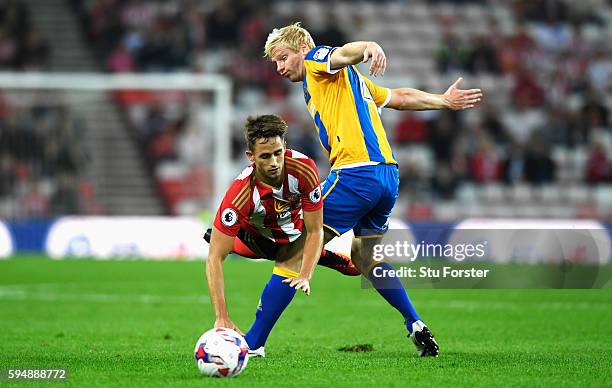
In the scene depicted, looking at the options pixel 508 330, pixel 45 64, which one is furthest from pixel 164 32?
pixel 508 330

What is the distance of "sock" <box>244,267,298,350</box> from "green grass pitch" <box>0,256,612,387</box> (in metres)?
0.17

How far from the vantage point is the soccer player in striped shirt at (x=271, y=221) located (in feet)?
21.8

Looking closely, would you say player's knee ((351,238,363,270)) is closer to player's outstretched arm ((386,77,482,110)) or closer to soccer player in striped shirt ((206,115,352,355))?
soccer player in striped shirt ((206,115,352,355))

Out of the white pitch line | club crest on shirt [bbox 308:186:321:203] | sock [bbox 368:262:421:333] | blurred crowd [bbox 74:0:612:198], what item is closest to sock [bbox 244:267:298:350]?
club crest on shirt [bbox 308:186:321:203]

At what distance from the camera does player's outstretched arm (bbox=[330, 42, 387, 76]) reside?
21.6 ft

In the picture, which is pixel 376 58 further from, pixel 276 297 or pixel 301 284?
pixel 276 297

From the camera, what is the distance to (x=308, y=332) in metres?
9.18

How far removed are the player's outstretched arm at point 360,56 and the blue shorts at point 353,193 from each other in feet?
2.54

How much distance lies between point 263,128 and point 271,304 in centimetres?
124

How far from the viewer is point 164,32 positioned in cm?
2180

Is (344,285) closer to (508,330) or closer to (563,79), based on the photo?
(508,330)

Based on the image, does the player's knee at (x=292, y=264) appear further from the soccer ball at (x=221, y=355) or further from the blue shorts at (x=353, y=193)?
the soccer ball at (x=221, y=355)

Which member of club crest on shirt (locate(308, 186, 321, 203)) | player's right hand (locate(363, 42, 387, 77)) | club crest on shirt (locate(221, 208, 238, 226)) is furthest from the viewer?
club crest on shirt (locate(308, 186, 321, 203))

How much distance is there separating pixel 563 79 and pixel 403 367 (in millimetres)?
16307
